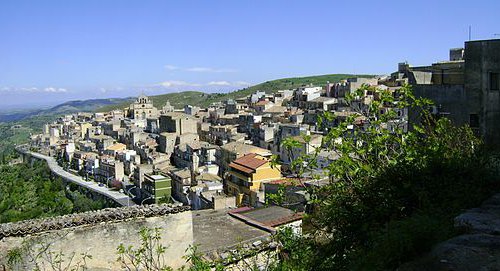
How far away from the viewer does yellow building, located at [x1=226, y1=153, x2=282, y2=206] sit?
3366cm

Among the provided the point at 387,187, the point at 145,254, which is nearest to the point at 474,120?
the point at 387,187

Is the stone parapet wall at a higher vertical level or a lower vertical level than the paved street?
higher

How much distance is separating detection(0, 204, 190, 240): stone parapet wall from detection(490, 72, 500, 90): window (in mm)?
6438

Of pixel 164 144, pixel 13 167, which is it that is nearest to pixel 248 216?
pixel 164 144

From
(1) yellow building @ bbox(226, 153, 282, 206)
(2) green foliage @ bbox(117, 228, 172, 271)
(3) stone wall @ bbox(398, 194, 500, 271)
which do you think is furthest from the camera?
(1) yellow building @ bbox(226, 153, 282, 206)

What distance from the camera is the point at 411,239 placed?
4871 millimetres

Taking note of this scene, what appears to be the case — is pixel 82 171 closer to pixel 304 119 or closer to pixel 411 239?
pixel 304 119

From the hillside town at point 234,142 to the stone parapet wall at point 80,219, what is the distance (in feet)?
11.0

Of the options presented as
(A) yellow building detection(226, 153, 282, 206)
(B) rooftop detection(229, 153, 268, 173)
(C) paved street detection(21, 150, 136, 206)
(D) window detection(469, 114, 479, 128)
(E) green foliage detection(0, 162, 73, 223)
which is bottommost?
(E) green foliage detection(0, 162, 73, 223)

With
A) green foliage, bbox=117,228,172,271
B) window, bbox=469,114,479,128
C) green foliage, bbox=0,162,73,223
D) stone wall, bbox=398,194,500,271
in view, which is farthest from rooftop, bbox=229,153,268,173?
stone wall, bbox=398,194,500,271

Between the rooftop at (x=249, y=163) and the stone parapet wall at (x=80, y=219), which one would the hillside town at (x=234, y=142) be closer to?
the rooftop at (x=249, y=163)

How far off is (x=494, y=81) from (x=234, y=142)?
38140mm

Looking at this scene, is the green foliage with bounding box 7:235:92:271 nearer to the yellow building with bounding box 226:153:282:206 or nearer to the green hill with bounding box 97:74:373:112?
the yellow building with bounding box 226:153:282:206

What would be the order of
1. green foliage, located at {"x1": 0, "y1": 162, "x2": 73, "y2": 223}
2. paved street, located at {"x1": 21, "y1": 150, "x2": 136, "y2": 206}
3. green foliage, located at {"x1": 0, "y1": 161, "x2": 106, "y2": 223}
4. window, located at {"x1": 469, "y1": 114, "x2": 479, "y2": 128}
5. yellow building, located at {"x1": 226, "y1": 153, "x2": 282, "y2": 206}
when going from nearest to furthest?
window, located at {"x1": 469, "y1": 114, "x2": 479, "y2": 128}
yellow building, located at {"x1": 226, "y1": 153, "x2": 282, "y2": 206}
green foliage, located at {"x1": 0, "y1": 162, "x2": 73, "y2": 223}
green foliage, located at {"x1": 0, "y1": 161, "x2": 106, "y2": 223}
paved street, located at {"x1": 21, "y1": 150, "x2": 136, "y2": 206}
